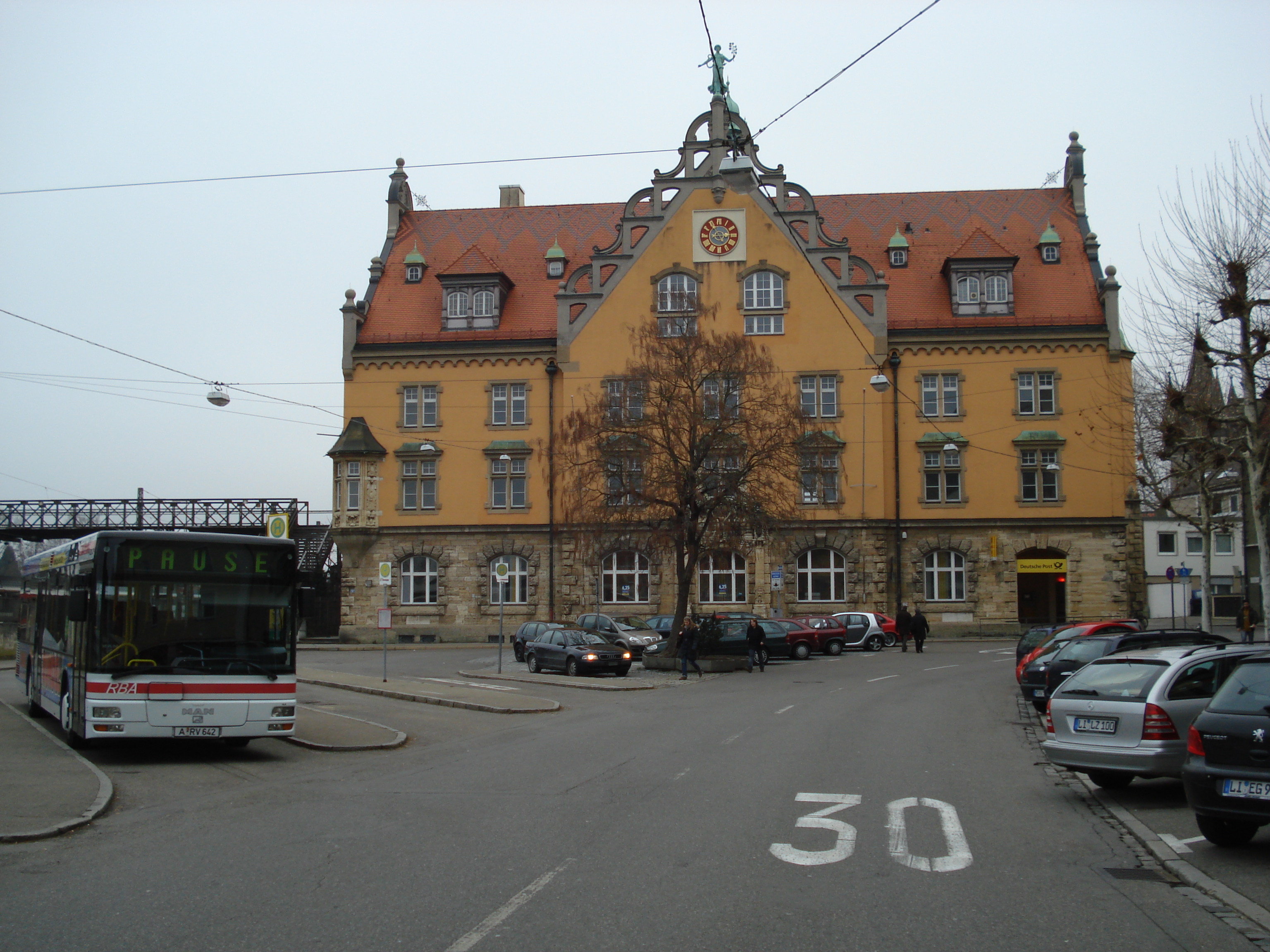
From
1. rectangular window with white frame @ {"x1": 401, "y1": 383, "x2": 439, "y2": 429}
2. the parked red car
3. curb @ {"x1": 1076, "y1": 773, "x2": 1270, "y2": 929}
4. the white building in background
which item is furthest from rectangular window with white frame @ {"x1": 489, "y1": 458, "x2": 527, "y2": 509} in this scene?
curb @ {"x1": 1076, "y1": 773, "x2": 1270, "y2": 929}

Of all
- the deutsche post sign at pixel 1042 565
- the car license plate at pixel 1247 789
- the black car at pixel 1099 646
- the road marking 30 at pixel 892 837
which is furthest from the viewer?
the deutsche post sign at pixel 1042 565

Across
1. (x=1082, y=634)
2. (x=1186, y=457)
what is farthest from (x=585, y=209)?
(x=1082, y=634)

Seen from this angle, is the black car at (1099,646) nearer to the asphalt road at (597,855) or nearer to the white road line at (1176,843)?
the asphalt road at (597,855)

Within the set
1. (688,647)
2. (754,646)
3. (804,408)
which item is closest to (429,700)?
(688,647)

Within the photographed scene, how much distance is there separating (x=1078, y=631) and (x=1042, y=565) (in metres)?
22.9

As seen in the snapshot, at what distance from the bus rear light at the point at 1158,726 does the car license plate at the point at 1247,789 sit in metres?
2.36

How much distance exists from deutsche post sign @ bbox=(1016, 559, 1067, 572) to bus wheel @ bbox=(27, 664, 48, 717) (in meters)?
36.2

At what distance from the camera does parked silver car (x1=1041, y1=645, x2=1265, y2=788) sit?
11391 mm

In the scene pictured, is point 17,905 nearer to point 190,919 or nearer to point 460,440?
point 190,919

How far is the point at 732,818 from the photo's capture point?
10469 mm

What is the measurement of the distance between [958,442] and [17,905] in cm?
4305

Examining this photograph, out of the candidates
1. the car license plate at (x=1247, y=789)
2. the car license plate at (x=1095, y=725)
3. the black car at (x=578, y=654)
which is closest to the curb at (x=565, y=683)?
the black car at (x=578, y=654)

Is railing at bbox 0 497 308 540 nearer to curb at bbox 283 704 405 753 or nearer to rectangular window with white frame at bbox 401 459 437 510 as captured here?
rectangular window with white frame at bbox 401 459 437 510

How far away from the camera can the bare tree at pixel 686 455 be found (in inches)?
1273
